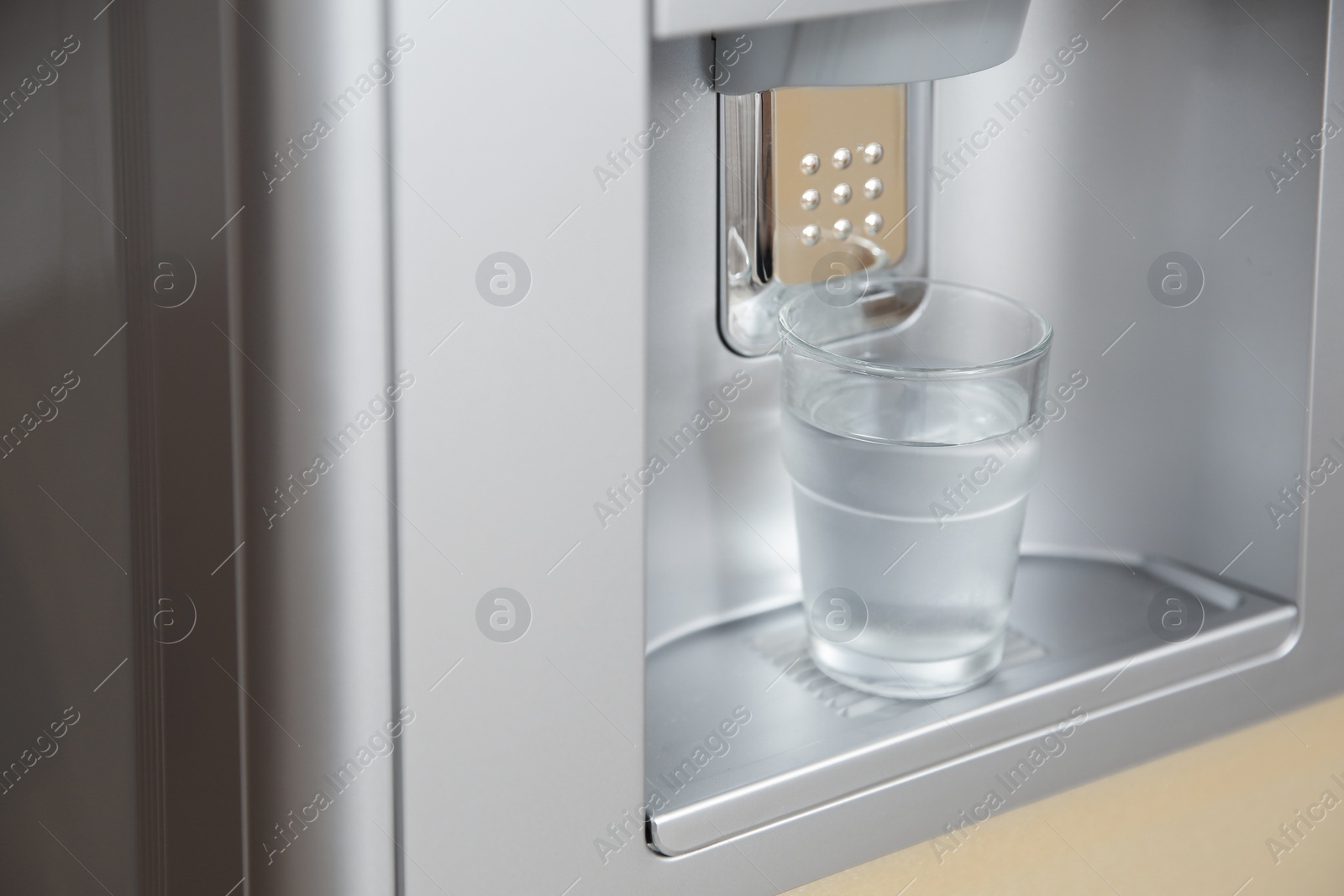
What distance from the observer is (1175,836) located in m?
0.63

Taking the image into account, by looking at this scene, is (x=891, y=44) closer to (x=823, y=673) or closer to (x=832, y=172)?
(x=832, y=172)

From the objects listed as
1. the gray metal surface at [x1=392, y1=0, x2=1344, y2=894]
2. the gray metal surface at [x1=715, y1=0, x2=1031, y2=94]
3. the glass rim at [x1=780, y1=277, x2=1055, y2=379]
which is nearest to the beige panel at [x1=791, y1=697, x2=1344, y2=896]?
Result: the gray metal surface at [x1=392, y1=0, x2=1344, y2=894]

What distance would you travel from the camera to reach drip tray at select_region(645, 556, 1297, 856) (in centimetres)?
51

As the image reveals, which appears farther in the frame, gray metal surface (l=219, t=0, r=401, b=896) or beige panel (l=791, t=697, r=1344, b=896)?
beige panel (l=791, t=697, r=1344, b=896)

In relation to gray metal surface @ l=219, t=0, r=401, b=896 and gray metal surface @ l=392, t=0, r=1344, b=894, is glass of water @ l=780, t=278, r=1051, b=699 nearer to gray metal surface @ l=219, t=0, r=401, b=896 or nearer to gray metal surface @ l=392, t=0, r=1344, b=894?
gray metal surface @ l=392, t=0, r=1344, b=894

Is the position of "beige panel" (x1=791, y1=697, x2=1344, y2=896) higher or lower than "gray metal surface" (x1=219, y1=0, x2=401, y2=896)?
lower

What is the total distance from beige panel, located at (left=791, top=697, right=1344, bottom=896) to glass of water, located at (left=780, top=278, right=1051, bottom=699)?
0.23 ft

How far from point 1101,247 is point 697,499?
244 mm

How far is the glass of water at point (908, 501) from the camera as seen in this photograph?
0.56 m

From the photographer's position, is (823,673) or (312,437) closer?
(312,437)

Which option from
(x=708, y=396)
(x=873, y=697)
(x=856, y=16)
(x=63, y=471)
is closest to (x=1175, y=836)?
(x=873, y=697)

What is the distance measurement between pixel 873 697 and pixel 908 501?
9cm

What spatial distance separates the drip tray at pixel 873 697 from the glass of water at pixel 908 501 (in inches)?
0.8

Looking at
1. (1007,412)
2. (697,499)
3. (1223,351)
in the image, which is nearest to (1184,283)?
(1223,351)
